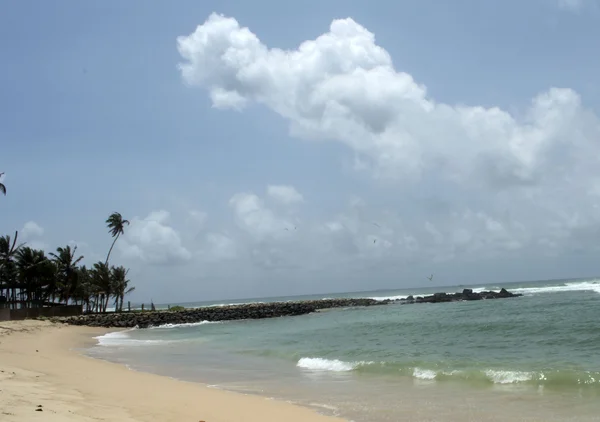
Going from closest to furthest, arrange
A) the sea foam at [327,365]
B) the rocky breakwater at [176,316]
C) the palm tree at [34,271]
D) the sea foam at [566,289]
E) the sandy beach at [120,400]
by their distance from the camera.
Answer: the sandy beach at [120,400], the sea foam at [327,365], the rocky breakwater at [176,316], the palm tree at [34,271], the sea foam at [566,289]

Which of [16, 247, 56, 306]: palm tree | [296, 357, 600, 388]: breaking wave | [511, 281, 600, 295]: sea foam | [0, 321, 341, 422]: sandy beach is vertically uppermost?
[16, 247, 56, 306]: palm tree

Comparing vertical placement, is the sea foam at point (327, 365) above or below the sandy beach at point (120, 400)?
below

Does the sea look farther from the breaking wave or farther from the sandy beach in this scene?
the sandy beach

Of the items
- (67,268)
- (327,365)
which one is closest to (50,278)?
(67,268)

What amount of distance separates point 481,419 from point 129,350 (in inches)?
734

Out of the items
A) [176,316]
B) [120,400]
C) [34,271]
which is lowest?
[176,316]

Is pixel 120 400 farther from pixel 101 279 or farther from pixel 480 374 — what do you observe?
pixel 101 279

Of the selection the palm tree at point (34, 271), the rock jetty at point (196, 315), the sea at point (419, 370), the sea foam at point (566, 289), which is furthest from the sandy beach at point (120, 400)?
the sea foam at point (566, 289)

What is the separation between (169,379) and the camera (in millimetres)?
14031

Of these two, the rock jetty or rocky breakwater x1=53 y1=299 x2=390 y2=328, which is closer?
rocky breakwater x1=53 y1=299 x2=390 y2=328

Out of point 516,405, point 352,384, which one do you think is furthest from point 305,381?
point 516,405

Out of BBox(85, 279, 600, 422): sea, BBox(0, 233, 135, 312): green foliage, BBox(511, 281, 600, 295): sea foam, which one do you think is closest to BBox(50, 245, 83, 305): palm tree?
BBox(0, 233, 135, 312): green foliage

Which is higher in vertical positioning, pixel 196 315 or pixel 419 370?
pixel 419 370

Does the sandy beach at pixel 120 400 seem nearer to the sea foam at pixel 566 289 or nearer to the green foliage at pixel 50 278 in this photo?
the green foliage at pixel 50 278
